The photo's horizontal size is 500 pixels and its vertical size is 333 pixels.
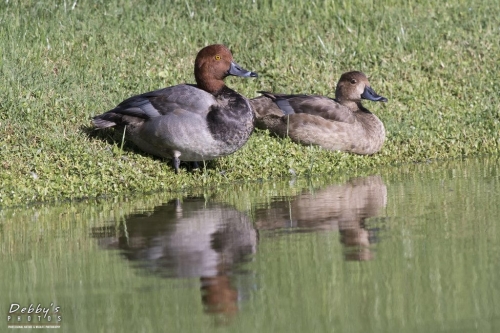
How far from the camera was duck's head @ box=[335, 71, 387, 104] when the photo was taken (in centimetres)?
1366

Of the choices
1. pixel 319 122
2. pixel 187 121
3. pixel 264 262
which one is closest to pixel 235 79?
pixel 319 122

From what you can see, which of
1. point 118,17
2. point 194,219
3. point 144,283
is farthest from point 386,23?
point 144,283

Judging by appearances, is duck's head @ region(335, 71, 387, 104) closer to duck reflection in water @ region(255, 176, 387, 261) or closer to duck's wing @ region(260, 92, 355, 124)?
duck's wing @ region(260, 92, 355, 124)

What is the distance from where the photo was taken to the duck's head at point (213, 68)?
11875mm

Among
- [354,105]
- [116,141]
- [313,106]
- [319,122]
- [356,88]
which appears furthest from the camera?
[354,105]

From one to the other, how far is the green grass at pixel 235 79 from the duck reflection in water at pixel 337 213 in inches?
59.1

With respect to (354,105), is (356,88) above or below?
above

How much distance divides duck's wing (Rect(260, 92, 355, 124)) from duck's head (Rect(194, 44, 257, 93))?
1400 millimetres

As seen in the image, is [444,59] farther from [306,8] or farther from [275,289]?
[275,289]

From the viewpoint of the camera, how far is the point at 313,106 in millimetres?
13172

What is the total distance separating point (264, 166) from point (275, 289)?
5.50 metres

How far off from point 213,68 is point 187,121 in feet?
3.19

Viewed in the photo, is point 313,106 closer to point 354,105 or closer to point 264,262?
point 354,105

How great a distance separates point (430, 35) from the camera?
637 inches
